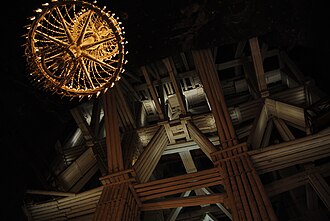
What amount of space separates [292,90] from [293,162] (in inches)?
155

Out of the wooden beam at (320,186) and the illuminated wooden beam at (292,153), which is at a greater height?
the illuminated wooden beam at (292,153)

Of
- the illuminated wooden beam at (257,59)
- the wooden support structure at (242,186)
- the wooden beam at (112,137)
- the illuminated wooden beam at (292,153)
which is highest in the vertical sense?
the illuminated wooden beam at (257,59)

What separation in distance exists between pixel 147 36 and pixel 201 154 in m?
6.39

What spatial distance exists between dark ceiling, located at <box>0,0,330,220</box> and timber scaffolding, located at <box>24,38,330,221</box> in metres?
0.62

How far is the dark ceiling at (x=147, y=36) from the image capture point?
858cm

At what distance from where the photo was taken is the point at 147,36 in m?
9.41

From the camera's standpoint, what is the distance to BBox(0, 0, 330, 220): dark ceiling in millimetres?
8578

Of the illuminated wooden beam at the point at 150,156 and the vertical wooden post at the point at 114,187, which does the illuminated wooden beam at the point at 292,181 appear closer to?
the illuminated wooden beam at the point at 150,156

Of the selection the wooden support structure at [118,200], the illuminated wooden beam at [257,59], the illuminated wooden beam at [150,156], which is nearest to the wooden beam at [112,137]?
the wooden support structure at [118,200]

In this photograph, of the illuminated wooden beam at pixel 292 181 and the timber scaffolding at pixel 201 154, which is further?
the illuminated wooden beam at pixel 292 181

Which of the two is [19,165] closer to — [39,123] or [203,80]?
[39,123]

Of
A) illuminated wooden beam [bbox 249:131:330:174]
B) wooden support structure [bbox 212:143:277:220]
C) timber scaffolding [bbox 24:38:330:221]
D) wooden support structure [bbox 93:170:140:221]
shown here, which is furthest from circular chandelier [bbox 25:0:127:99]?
illuminated wooden beam [bbox 249:131:330:174]

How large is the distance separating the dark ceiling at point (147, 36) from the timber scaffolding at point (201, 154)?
622 mm

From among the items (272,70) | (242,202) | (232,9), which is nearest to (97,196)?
(242,202)
